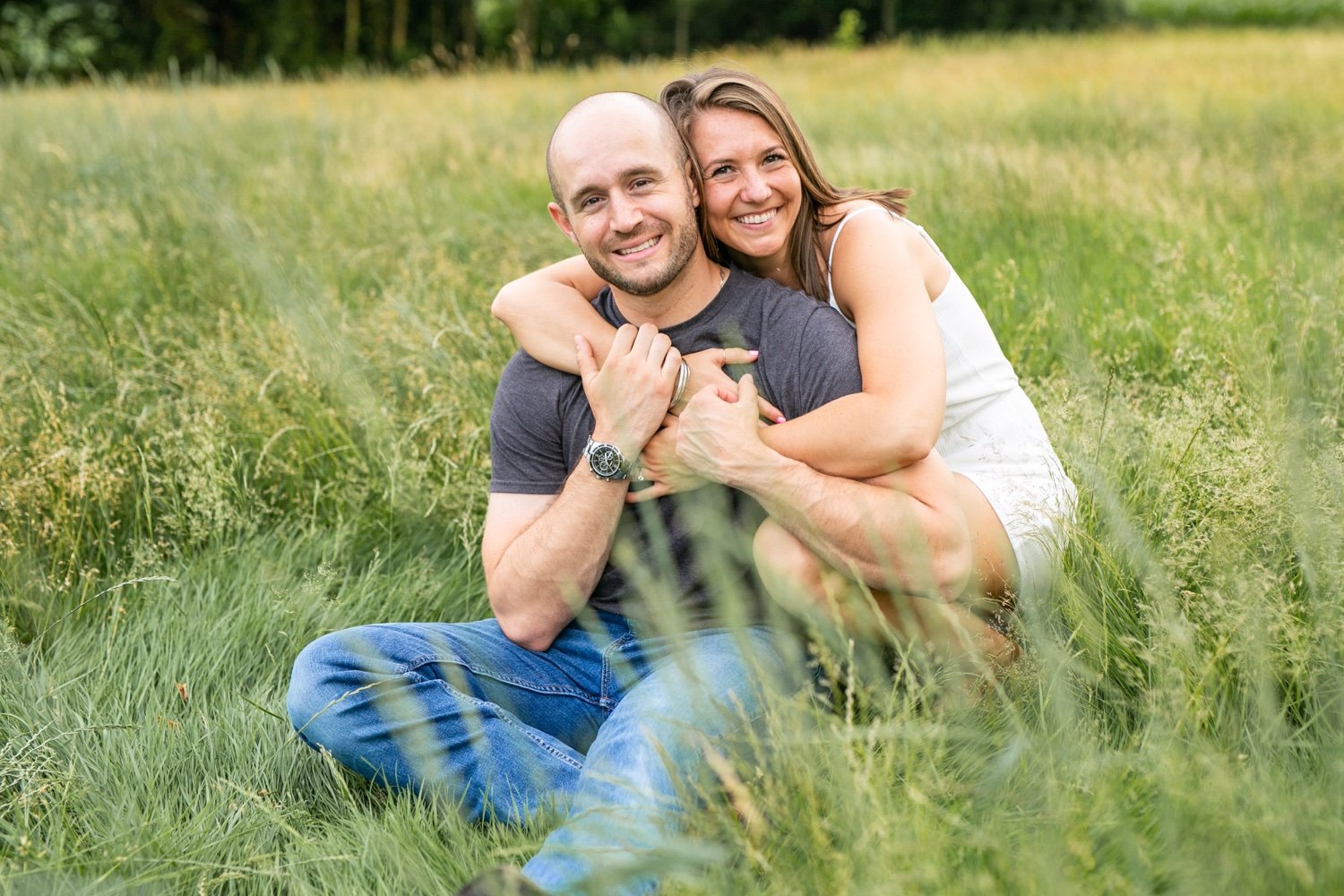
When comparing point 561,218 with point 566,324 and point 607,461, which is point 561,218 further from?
point 607,461

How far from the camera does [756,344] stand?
2.80m

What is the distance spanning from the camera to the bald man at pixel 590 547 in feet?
8.21

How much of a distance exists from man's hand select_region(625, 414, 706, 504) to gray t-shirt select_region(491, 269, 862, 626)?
5 centimetres

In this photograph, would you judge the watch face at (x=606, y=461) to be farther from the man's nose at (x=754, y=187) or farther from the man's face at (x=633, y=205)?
the man's nose at (x=754, y=187)

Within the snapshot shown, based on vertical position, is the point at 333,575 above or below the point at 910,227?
below

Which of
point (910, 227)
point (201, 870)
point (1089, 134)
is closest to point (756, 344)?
point (910, 227)

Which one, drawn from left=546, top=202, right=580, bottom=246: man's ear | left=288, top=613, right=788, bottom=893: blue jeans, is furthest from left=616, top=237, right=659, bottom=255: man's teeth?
left=288, top=613, right=788, bottom=893: blue jeans

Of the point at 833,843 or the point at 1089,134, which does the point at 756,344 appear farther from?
the point at 1089,134

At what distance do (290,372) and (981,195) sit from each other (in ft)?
10.8

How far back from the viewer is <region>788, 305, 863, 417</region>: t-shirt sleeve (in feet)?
8.72

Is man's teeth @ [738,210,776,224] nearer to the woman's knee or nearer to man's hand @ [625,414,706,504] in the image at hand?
man's hand @ [625,414,706,504]

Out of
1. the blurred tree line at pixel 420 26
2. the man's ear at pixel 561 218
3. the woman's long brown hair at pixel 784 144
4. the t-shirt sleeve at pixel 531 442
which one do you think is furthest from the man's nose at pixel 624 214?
the blurred tree line at pixel 420 26

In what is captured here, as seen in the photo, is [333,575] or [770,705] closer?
[770,705]

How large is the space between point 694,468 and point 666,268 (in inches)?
19.2
